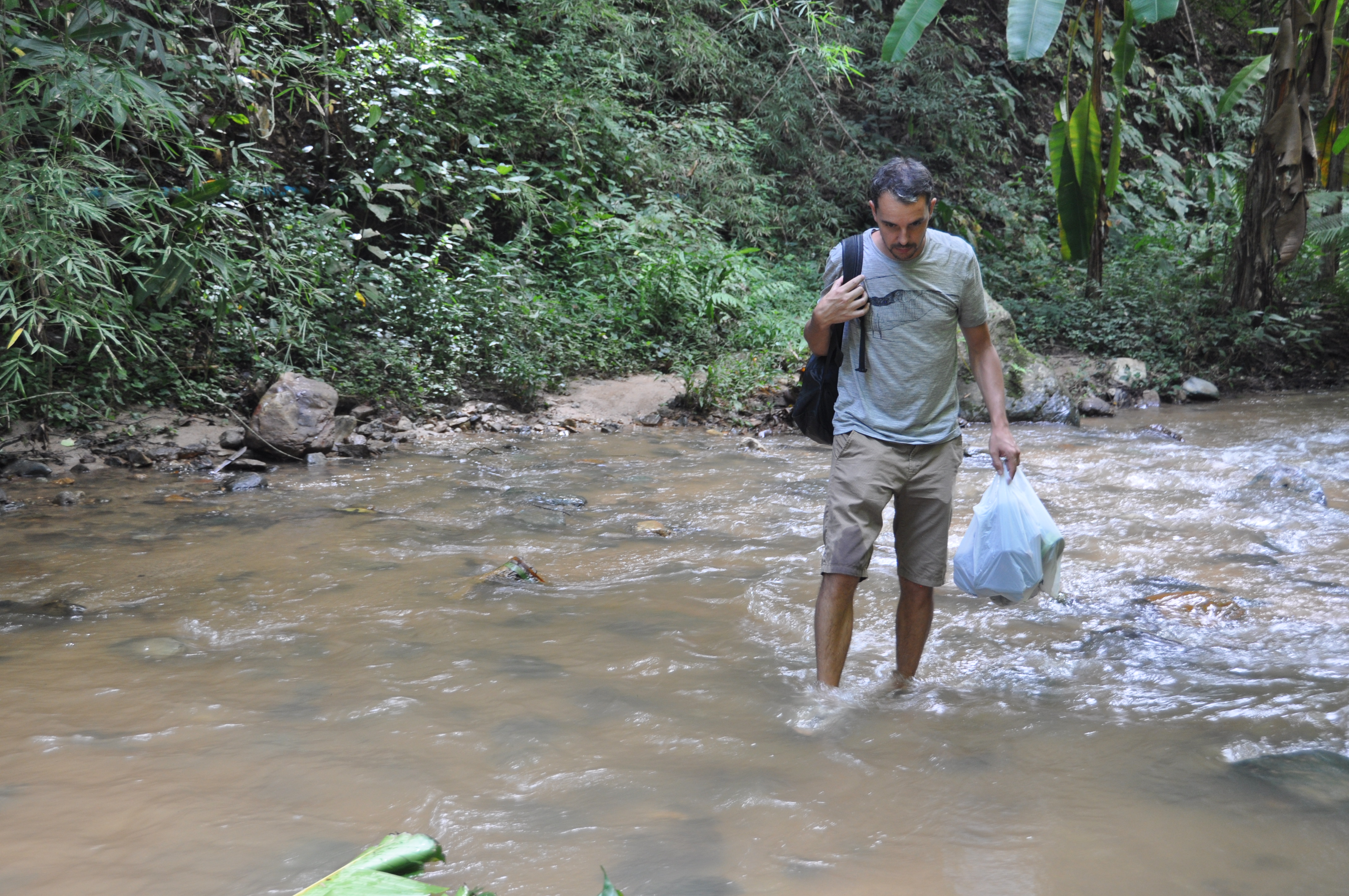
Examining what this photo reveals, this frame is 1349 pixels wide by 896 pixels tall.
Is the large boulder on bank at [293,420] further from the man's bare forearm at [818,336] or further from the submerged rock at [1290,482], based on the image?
the submerged rock at [1290,482]

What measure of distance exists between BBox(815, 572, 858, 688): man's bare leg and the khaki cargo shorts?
0.04 m

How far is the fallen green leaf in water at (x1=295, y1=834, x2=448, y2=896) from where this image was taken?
1782 millimetres

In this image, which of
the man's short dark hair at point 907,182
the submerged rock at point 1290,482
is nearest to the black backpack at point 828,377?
the man's short dark hair at point 907,182

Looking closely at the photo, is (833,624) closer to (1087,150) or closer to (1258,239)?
(1087,150)

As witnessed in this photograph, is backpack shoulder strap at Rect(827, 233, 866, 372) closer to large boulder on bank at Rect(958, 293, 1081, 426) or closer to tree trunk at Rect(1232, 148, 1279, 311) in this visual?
tree trunk at Rect(1232, 148, 1279, 311)

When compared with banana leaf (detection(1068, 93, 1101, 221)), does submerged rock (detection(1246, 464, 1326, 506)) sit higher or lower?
lower

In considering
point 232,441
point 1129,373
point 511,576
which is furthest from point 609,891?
point 1129,373

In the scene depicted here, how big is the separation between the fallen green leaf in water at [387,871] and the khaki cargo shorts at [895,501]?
1424 mm

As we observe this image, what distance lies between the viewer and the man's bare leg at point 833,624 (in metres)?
2.94

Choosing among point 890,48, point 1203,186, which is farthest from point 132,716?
point 1203,186

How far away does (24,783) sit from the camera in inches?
90.1

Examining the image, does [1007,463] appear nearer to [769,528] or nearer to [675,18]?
[769,528]

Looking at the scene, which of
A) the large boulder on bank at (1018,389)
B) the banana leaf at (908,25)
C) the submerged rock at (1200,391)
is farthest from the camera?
the submerged rock at (1200,391)

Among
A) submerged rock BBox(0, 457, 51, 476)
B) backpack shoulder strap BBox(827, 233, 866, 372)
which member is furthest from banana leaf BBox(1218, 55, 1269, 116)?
submerged rock BBox(0, 457, 51, 476)
